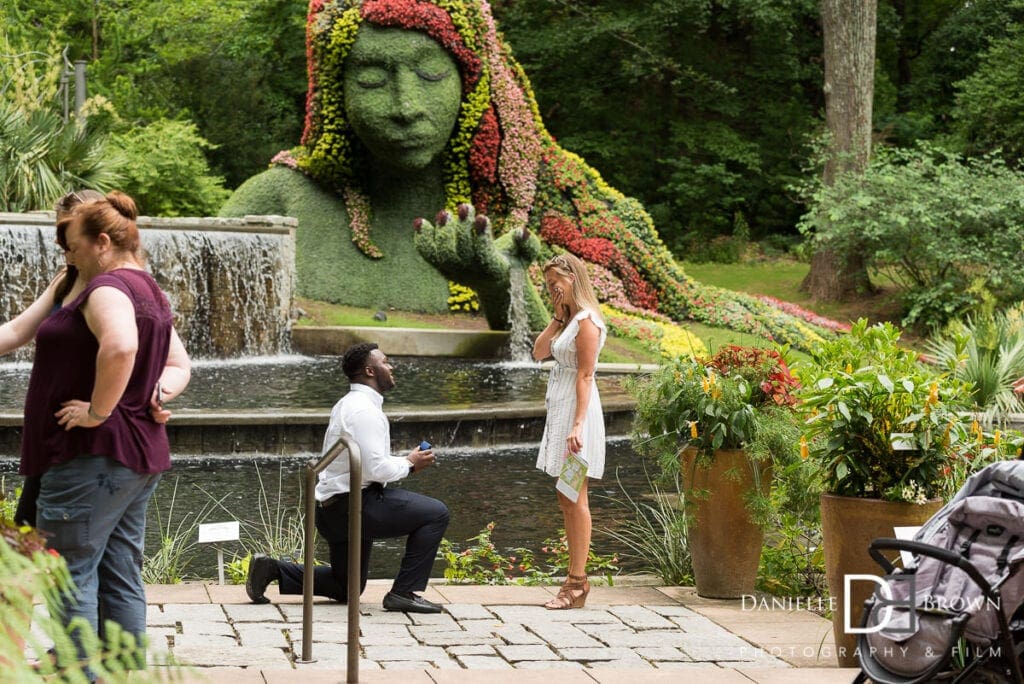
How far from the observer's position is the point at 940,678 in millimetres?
4070

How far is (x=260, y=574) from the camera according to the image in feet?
19.2

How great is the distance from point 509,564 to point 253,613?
79.1 inches

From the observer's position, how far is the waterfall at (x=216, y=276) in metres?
15.9

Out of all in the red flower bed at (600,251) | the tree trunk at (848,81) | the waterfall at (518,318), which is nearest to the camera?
the waterfall at (518,318)

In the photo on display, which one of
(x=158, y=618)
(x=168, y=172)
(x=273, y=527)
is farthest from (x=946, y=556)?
(x=168, y=172)

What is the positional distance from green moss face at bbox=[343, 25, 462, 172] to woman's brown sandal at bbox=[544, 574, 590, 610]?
42.0ft

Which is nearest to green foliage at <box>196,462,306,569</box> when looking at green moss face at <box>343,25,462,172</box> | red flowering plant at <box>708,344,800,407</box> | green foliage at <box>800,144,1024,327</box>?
red flowering plant at <box>708,344,800,407</box>

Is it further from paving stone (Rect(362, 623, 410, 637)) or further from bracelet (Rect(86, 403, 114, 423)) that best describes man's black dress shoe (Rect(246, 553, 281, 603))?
bracelet (Rect(86, 403, 114, 423))

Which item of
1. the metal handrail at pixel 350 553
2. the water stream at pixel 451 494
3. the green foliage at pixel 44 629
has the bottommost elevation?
the water stream at pixel 451 494

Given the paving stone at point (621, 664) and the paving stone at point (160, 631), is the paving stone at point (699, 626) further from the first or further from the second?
the paving stone at point (160, 631)

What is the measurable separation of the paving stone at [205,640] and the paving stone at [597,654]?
129cm

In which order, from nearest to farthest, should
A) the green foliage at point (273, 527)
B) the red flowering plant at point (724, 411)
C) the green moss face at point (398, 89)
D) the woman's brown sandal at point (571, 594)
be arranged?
the woman's brown sandal at point (571, 594), the red flowering plant at point (724, 411), the green foliage at point (273, 527), the green moss face at point (398, 89)

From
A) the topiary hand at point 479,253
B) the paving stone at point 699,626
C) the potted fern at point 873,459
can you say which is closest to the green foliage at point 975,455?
the potted fern at point 873,459

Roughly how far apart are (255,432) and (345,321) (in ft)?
24.4
